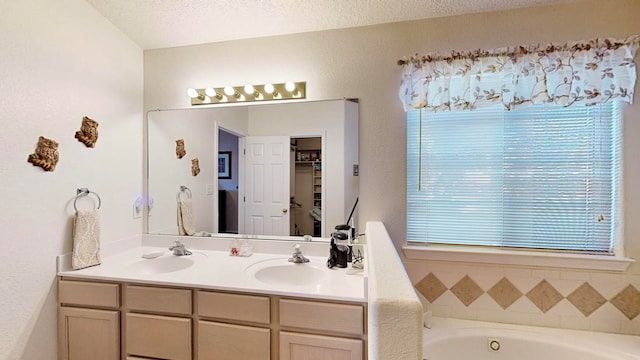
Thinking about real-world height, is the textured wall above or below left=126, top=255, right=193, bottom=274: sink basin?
above

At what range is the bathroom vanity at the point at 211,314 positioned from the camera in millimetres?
1265

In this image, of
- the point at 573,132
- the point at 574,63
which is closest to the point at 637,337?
the point at 573,132

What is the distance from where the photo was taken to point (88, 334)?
1512 millimetres

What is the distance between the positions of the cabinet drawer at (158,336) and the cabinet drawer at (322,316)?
1.76ft

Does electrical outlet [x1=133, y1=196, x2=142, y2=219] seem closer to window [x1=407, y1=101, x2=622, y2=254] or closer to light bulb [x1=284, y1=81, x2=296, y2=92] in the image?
light bulb [x1=284, y1=81, x2=296, y2=92]

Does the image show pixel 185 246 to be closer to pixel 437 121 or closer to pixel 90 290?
pixel 90 290

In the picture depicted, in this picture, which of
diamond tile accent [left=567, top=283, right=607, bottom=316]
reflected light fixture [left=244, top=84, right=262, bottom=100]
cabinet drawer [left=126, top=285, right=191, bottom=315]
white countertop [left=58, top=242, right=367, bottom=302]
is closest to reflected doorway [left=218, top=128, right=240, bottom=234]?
white countertop [left=58, top=242, right=367, bottom=302]

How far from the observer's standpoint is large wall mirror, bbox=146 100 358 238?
1.86m

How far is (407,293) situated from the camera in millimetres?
599

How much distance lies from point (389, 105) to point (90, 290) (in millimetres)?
2044

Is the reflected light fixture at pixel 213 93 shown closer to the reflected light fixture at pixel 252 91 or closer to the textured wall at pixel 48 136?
the reflected light fixture at pixel 252 91

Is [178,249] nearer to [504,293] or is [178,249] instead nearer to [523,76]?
[504,293]

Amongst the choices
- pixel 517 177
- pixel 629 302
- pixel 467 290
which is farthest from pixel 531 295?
pixel 517 177

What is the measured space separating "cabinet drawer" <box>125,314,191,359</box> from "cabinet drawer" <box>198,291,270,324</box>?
5.4 inches
